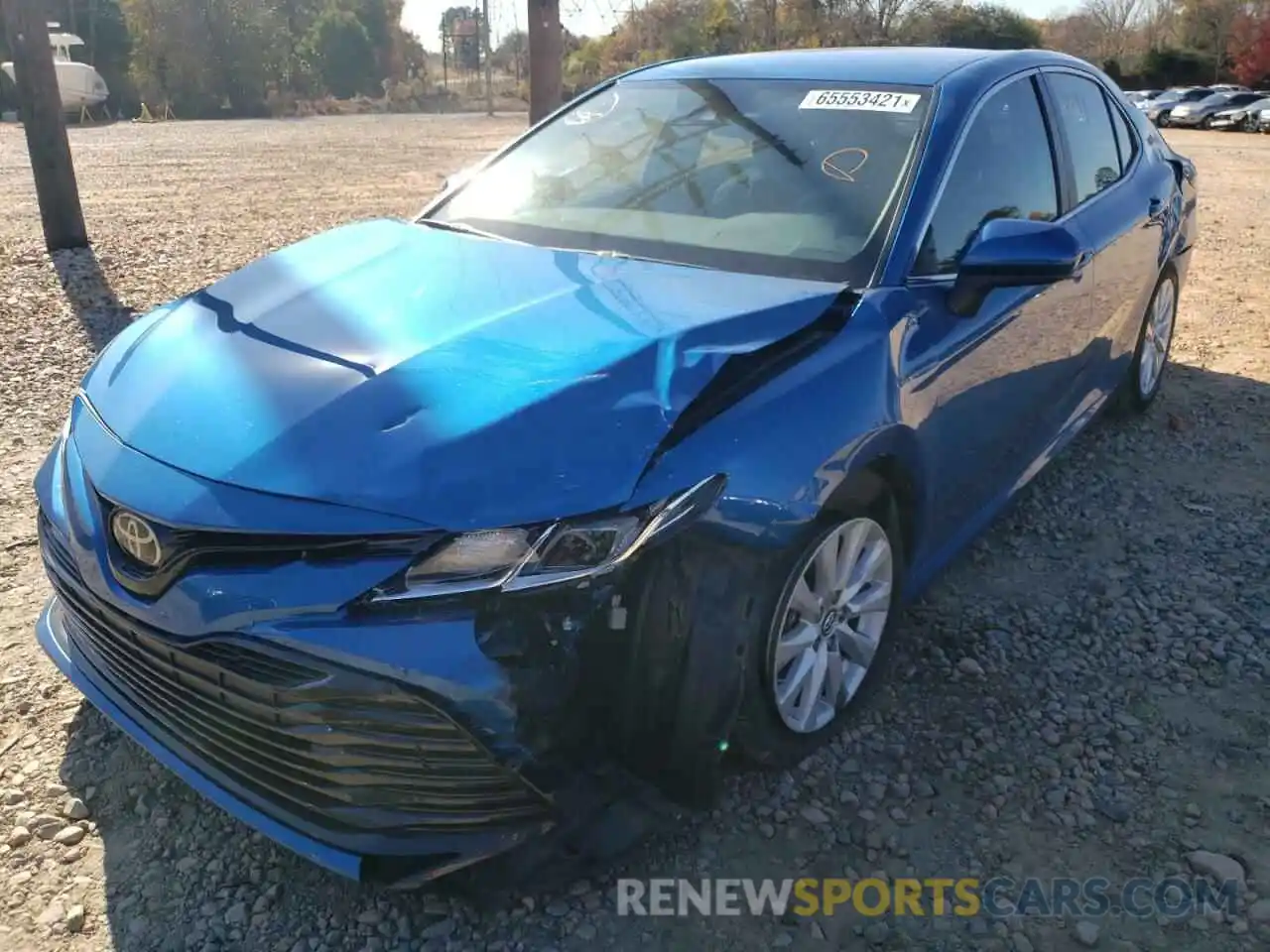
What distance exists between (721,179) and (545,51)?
280 inches

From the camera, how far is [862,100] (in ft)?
10.5

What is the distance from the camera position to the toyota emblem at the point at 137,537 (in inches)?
80.0

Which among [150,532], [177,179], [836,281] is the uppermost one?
[836,281]

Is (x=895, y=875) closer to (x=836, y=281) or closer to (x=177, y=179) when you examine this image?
(x=836, y=281)

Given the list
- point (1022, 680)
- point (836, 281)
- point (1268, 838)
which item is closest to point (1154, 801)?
point (1268, 838)

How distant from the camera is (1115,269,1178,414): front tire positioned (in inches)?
188

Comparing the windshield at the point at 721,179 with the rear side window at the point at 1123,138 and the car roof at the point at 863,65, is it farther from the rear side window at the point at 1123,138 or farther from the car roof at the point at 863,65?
the rear side window at the point at 1123,138

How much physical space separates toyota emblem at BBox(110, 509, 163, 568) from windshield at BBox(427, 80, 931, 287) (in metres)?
1.45

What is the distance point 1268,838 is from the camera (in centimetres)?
246

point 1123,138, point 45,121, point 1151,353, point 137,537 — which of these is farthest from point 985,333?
point 45,121

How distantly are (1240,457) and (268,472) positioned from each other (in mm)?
4255

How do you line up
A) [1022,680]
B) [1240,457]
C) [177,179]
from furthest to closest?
[177,179], [1240,457], [1022,680]

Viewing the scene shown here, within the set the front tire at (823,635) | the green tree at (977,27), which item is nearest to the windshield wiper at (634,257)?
the front tire at (823,635)

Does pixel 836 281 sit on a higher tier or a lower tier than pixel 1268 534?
higher
